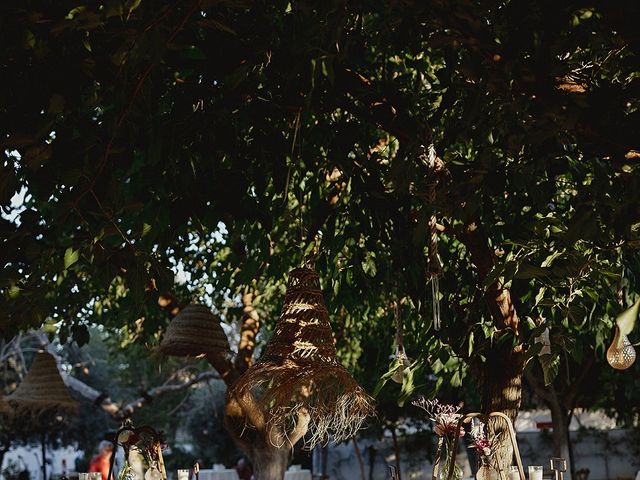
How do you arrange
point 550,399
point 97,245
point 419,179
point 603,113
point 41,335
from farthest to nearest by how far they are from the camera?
1. point 41,335
2. point 550,399
3. point 419,179
4. point 97,245
5. point 603,113

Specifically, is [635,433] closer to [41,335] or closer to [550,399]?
[550,399]

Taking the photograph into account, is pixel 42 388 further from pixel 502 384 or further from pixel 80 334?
pixel 502 384

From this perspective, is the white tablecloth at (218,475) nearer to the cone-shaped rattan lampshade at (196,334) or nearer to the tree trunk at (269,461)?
the tree trunk at (269,461)

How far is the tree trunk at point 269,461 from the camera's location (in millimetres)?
8703

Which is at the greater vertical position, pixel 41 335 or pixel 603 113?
pixel 41 335

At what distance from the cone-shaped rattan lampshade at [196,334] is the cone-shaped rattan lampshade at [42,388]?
241 centimetres

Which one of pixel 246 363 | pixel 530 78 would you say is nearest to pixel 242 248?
pixel 530 78

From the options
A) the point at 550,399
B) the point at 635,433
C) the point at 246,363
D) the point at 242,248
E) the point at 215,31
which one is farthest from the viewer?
Answer: the point at 635,433

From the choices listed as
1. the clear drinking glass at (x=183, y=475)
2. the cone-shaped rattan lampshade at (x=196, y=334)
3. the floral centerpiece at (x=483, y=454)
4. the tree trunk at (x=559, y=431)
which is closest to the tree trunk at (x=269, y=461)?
the cone-shaped rattan lampshade at (x=196, y=334)

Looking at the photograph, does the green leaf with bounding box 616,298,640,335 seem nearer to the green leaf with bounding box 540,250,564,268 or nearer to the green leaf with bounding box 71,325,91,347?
the green leaf with bounding box 540,250,564,268

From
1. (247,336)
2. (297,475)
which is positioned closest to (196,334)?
(247,336)

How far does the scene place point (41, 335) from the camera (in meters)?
19.0

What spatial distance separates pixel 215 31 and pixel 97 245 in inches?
47.7

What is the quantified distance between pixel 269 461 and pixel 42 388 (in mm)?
2305
